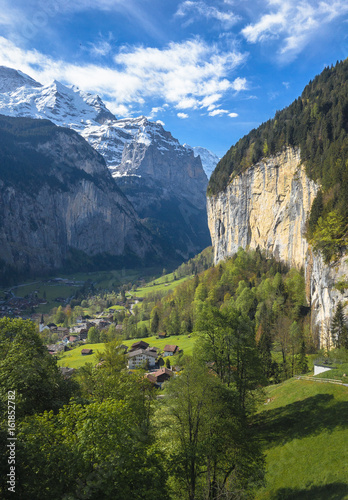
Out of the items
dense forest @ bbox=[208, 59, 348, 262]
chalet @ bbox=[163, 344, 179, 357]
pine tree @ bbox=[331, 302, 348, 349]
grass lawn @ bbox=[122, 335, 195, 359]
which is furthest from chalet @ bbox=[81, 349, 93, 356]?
dense forest @ bbox=[208, 59, 348, 262]

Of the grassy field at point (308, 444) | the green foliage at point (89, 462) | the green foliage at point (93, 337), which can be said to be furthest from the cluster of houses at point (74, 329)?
the green foliage at point (89, 462)

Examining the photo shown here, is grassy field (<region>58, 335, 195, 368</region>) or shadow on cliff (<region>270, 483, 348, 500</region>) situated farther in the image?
grassy field (<region>58, 335, 195, 368</region>)

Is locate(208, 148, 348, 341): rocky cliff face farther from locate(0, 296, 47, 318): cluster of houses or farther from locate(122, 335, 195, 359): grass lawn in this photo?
locate(0, 296, 47, 318): cluster of houses

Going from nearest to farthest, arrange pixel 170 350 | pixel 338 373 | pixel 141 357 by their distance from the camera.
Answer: pixel 338 373
pixel 141 357
pixel 170 350

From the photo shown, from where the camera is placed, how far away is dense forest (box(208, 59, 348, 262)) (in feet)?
169

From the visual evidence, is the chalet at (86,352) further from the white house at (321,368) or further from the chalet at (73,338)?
the white house at (321,368)

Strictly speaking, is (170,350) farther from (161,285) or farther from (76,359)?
(161,285)

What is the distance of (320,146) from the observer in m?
74.9

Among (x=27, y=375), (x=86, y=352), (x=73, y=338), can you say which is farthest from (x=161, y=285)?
(x=27, y=375)

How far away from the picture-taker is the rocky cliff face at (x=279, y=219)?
52.7 m

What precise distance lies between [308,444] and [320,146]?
75.3 m

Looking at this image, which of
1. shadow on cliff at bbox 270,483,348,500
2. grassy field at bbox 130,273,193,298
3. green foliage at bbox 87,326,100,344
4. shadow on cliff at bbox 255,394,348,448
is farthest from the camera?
grassy field at bbox 130,273,193,298

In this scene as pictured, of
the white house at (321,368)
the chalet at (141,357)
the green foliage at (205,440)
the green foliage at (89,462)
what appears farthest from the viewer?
the chalet at (141,357)

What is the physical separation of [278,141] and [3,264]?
7309 inches
